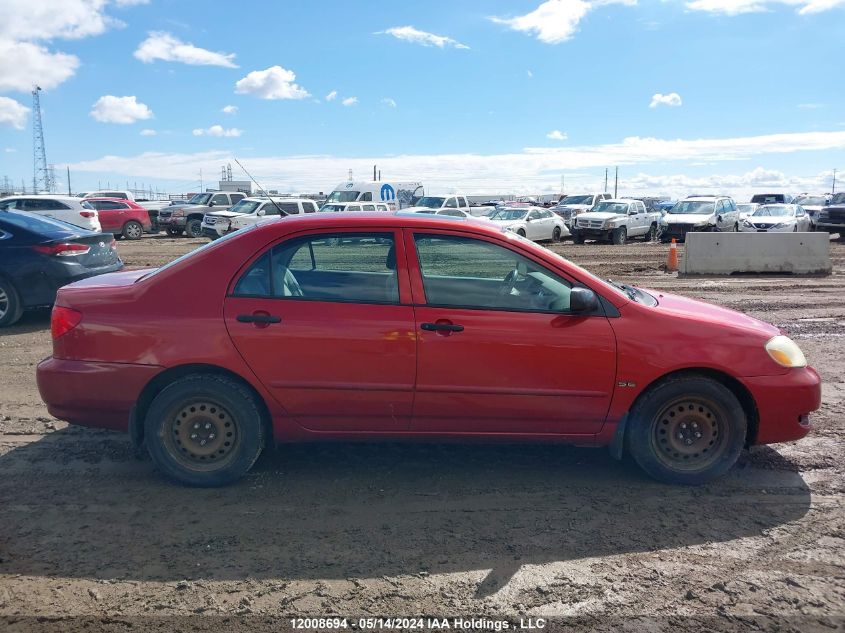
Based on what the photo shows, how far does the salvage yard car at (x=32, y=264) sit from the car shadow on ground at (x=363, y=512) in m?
4.70

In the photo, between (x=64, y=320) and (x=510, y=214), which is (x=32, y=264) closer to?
(x=64, y=320)

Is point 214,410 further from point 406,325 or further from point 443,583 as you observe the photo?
point 443,583

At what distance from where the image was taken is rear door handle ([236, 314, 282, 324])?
13.9ft

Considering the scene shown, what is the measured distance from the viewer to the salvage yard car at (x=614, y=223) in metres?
25.7

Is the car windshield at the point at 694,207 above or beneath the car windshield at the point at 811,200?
beneath

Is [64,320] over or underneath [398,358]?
over

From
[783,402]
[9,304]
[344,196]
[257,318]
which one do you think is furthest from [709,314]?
[344,196]

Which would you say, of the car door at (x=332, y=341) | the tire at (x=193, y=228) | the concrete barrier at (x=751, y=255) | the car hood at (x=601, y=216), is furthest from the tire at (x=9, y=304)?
the tire at (x=193, y=228)

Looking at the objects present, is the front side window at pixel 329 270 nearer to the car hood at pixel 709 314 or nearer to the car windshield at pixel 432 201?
the car hood at pixel 709 314

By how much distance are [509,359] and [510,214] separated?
872 inches

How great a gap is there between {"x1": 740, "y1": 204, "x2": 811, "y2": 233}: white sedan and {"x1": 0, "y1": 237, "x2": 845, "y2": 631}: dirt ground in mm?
22352

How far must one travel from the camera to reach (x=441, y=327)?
13.9 ft

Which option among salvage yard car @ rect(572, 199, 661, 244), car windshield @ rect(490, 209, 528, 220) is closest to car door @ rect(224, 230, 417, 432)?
car windshield @ rect(490, 209, 528, 220)

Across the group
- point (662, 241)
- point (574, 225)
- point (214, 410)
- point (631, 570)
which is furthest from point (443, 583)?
point (662, 241)
